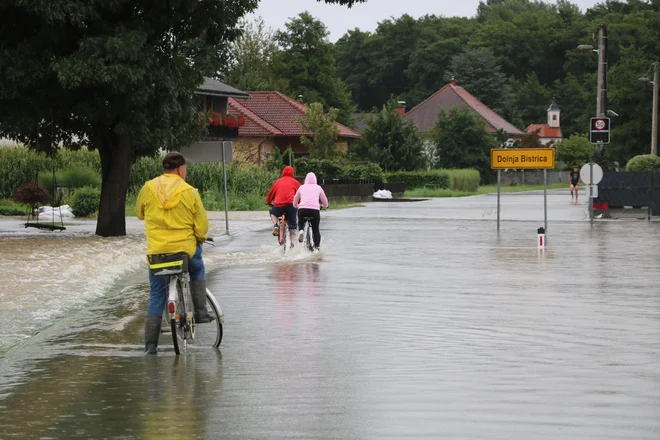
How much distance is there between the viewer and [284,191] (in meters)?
22.8

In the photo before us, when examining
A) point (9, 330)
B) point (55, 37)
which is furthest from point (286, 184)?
point (9, 330)

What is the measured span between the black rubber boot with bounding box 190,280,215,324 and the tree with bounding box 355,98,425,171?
6548 centimetres

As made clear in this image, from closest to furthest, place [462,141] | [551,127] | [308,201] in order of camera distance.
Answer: [308,201] → [462,141] → [551,127]

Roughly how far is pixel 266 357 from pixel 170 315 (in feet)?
2.74

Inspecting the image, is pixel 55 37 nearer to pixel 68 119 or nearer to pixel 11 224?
pixel 68 119

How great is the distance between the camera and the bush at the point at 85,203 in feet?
135

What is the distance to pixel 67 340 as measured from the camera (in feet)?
37.4

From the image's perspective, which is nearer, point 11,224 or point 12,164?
point 11,224

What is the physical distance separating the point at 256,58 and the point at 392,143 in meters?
35.0

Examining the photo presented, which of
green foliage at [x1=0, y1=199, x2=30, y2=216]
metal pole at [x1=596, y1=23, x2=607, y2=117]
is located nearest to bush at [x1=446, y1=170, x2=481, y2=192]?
green foliage at [x1=0, y1=199, x2=30, y2=216]

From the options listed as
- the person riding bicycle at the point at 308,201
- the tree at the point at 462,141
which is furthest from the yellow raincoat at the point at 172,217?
the tree at the point at 462,141

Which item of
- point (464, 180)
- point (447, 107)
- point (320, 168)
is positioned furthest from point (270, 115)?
point (447, 107)

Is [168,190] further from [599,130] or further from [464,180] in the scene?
[464,180]

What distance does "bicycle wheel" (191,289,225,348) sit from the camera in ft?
35.0
